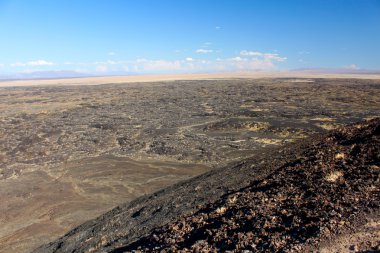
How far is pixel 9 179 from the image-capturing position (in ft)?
69.8

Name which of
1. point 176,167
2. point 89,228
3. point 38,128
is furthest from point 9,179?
point 38,128

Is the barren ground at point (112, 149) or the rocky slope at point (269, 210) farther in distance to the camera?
the barren ground at point (112, 149)

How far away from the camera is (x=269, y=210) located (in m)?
8.20

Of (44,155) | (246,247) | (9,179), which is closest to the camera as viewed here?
(246,247)

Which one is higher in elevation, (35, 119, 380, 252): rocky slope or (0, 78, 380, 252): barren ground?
(35, 119, 380, 252): rocky slope

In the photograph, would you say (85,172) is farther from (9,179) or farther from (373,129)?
(373,129)

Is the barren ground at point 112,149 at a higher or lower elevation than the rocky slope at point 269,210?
lower

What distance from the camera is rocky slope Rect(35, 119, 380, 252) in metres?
6.81

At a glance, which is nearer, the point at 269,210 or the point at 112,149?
the point at 269,210

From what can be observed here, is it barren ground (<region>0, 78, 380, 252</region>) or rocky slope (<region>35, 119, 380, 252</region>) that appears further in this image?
barren ground (<region>0, 78, 380, 252</region>)

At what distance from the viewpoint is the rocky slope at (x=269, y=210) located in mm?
6805

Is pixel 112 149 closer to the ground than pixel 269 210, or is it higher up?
closer to the ground

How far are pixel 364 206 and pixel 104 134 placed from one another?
28115 millimetres

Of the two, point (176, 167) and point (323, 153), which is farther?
point (176, 167)
